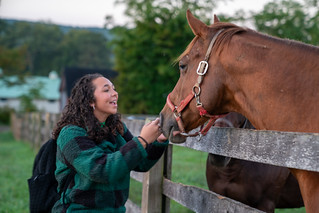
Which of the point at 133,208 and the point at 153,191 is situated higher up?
the point at 153,191

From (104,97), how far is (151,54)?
1403cm

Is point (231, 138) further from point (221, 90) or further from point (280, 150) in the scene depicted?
point (280, 150)

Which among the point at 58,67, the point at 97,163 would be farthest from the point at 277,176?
the point at 58,67

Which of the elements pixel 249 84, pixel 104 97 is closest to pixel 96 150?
pixel 104 97

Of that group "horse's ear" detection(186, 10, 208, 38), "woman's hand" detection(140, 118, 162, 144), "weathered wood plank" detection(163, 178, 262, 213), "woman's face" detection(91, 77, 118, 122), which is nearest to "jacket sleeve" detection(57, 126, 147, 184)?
"woman's hand" detection(140, 118, 162, 144)

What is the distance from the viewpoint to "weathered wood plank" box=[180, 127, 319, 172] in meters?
1.70

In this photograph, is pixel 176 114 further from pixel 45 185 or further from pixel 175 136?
pixel 45 185

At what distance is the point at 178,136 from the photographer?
2518mm

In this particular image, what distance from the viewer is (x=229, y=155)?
2324 millimetres

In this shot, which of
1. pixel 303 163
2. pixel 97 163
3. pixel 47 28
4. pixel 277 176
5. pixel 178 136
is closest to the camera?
pixel 303 163

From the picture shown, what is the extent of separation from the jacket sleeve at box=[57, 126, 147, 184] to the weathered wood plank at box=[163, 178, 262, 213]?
0.68 m

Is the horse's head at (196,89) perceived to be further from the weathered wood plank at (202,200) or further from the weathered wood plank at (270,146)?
the weathered wood plank at (202,200)

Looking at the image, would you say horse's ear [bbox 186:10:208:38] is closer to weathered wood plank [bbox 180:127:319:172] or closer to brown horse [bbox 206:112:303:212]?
weathered wood plank [bbox 180:127:319:172]

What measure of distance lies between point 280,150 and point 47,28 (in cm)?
8446
